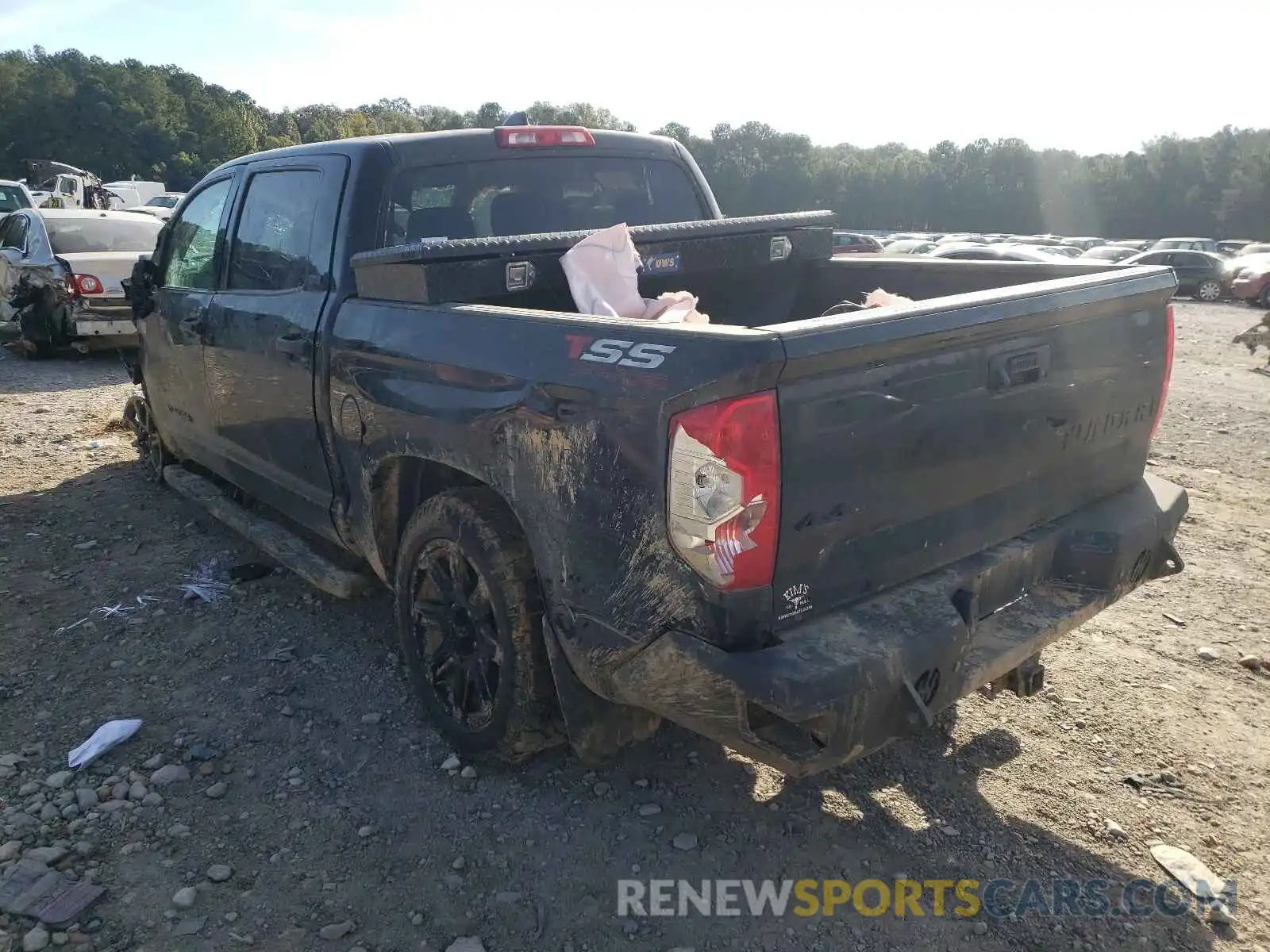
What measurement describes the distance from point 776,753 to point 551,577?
0.77m

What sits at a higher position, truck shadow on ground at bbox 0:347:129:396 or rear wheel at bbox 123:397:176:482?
rear wheel at bbox 123:397:176:482

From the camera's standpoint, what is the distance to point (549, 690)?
2848 mm

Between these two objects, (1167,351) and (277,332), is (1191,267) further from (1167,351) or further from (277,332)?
(277,332)

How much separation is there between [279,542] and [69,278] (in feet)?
24.0

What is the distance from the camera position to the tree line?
2280 inches

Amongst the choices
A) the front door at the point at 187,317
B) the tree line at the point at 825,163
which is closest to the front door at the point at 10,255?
the front door at the point at 187,317

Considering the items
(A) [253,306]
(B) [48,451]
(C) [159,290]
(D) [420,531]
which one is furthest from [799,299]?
(B) [48,451]

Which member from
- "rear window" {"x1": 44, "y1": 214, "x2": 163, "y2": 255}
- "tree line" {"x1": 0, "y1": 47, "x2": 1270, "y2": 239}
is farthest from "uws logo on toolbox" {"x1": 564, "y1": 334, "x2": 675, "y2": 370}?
"tree line" {"x1": 0, "y1": 47, "x2": 1270, "y2": 239}

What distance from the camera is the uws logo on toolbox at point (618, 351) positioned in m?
2.16

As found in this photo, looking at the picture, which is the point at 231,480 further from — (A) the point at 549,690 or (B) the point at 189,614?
(A) the point at 549,690

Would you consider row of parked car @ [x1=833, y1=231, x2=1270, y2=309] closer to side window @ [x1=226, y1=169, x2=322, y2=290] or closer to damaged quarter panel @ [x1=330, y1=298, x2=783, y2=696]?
side window @ [x1=226, y1=169, x2=322, y2=290]

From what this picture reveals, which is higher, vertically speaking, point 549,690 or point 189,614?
point 549,690

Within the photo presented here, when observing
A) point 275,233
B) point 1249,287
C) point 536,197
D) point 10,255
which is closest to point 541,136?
point 536,197

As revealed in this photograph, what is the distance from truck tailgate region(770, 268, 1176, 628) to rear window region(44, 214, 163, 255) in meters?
10.0
